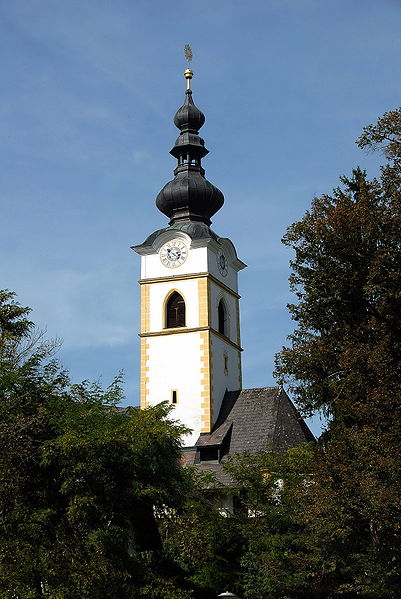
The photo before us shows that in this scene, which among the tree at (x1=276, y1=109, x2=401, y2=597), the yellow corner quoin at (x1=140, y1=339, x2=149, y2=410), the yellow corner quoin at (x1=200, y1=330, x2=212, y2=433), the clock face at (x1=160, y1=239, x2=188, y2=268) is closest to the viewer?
the tree at (x1=276, y1=109, x2=401, y2=597)

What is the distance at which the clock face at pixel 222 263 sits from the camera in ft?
120

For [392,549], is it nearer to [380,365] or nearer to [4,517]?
[380,365]

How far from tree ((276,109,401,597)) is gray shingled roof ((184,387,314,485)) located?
9608mm

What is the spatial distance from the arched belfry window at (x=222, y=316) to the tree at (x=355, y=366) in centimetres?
1489

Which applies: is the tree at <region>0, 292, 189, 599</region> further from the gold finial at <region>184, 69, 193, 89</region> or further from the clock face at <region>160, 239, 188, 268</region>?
the gold finial at <region>184, 69, 193, 89</region>

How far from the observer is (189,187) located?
3706 cm

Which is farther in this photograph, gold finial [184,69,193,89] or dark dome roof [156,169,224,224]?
gold finial [184,69,193,89]

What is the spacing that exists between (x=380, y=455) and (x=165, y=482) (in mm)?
4346

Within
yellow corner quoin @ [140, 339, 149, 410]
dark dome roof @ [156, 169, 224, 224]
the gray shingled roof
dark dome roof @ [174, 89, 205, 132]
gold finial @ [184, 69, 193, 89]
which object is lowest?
the gray shingled roof

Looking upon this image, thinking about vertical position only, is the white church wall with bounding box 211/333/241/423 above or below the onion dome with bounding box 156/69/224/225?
below

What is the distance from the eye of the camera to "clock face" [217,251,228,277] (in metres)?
36.6

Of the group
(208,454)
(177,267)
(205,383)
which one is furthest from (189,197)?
(208,454)

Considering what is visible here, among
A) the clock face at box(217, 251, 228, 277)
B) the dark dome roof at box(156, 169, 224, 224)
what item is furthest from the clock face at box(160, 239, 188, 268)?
the dark dome roof at box(156, 169, 224, 224)

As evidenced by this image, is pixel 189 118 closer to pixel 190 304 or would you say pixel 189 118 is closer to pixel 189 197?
pixel 189 197
